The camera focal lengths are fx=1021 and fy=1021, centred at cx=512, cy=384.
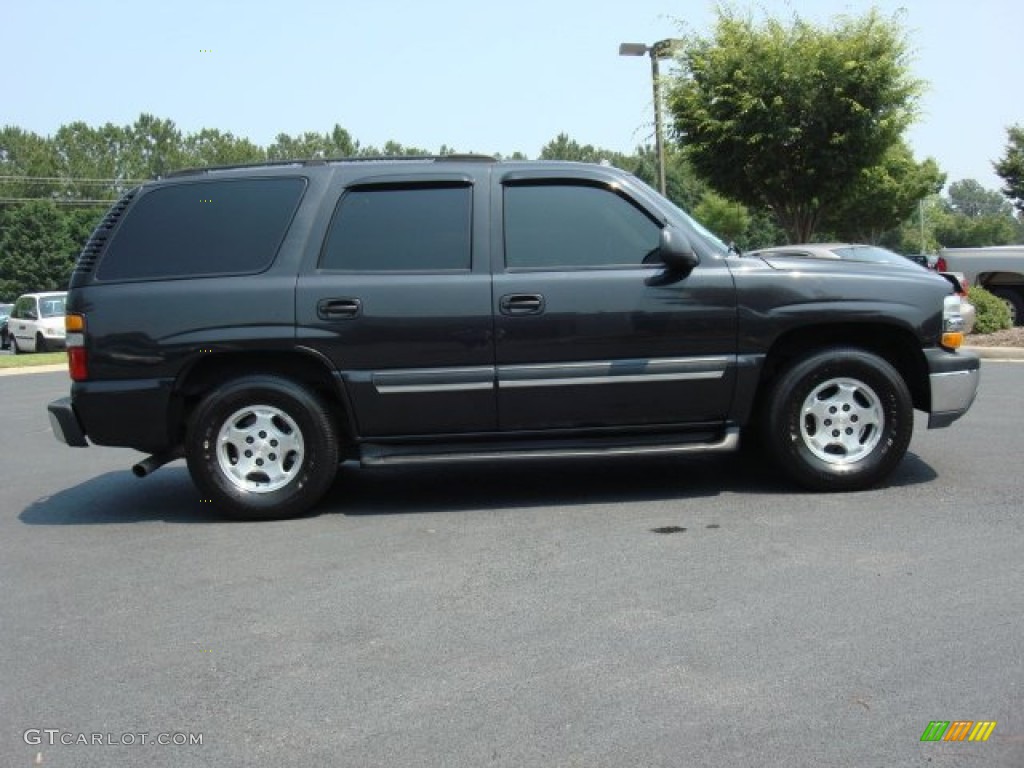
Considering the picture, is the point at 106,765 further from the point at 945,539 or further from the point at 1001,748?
the point at 945,539

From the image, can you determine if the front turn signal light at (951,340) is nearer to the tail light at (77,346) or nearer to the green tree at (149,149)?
the tail light at (77,346)

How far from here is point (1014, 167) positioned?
4144 centimetres

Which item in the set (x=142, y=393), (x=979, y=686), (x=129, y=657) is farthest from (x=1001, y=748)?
(x=142, y=393)

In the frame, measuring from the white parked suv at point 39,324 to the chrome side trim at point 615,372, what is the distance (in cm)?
2353

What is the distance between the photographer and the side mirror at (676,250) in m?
5.62

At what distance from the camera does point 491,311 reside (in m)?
5.72

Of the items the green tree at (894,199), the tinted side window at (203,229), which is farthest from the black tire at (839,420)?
the green tree at (894,199)

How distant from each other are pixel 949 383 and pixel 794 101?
15.4 metres

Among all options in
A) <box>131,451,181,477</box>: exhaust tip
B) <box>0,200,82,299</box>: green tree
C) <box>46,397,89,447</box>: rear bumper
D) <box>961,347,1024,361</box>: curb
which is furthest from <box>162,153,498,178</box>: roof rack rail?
<box>0,200,82,299</box>: green tree

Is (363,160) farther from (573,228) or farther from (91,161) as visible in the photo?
(91,161)

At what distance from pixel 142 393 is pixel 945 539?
4.34 meters

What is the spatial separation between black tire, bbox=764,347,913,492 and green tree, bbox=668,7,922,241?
48.8 ft

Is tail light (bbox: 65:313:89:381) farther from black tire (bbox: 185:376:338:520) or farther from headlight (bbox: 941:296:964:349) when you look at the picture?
headlight (bbox: 941:296:964:349)

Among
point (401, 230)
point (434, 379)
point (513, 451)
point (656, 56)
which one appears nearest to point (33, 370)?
point (656, 56)
